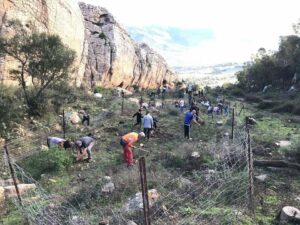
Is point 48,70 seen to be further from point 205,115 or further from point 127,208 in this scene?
point 127,208

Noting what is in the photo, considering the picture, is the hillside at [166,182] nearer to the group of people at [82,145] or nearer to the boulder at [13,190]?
the boulder at [13,190]

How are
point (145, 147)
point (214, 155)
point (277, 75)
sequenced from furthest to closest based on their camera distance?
point (277, 75)
point (145, 147)
point (214, 155)

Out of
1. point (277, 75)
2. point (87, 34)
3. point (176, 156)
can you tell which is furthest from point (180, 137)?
point (277, 75)

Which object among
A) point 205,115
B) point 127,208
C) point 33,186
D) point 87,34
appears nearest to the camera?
point 127,208

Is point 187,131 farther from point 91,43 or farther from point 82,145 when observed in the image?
point 91,43

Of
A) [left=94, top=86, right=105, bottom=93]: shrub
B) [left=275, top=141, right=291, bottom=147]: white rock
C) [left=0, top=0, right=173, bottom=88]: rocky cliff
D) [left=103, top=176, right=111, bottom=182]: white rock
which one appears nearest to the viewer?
[left=103, top=176, right=111, bottom=182]: white rock

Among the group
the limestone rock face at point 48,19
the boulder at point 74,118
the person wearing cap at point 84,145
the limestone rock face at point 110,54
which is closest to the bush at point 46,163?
the person wearing cap at point 84,145

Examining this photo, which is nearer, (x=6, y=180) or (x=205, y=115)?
(x=6, y=180)

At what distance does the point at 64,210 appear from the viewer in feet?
29.7

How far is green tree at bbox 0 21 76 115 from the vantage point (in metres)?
20.3

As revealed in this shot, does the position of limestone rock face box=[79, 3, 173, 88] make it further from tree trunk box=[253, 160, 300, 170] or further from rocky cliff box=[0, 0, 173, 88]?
tree trunk box=[253, 160, 300, 170]

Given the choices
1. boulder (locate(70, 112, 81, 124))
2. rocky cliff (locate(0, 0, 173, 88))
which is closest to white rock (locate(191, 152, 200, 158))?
boulder (locate(70, 112, 81, 124))

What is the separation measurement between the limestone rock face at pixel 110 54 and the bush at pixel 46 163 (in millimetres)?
26060

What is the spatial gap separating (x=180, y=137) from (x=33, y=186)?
766 cm
